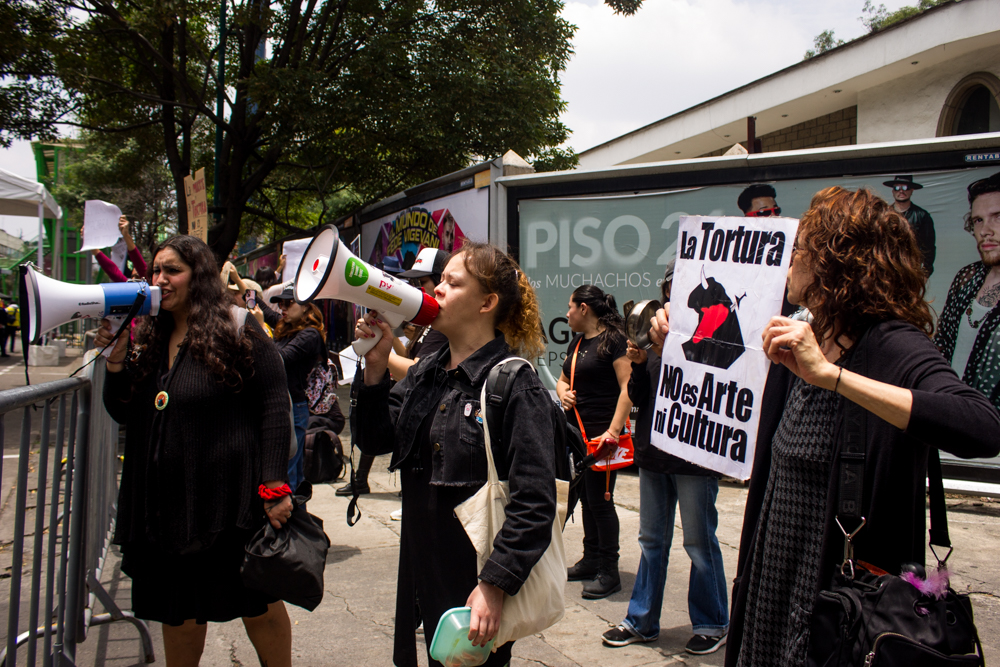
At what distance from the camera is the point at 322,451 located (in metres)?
4.34

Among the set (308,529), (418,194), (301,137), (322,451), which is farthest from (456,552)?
(301,137)

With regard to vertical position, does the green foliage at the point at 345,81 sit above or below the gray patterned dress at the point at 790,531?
above

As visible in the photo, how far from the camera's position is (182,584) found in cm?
248

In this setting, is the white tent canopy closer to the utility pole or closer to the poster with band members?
the utility pole

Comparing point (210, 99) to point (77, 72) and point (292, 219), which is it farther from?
point (292, 219)

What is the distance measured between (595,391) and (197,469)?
97.6 inches

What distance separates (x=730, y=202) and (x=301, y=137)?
27.9 ft

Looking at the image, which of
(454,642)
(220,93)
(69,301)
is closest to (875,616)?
(454,642)

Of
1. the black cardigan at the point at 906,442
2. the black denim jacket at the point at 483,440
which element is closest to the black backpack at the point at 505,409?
the black denim jacket at the point at 483,440

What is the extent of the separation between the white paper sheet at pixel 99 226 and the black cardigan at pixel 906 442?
457cm

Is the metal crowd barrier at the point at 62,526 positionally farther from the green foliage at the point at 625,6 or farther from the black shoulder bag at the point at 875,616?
the green foliage at the point at 625,6

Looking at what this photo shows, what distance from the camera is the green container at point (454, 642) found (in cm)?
175

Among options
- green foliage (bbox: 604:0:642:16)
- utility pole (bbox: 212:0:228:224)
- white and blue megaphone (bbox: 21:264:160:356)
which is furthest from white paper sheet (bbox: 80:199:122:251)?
green foliage (bbox: 604:0:642:16)

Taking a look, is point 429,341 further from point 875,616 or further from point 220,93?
point 220,93
